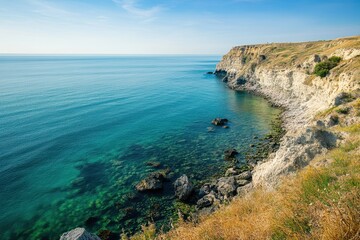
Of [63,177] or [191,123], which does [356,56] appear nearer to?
[191,123]

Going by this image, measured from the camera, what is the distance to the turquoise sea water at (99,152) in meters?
20.1

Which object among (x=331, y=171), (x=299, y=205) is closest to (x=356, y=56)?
(x=331, y=171)

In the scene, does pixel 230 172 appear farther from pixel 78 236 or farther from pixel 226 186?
pixel 78 236

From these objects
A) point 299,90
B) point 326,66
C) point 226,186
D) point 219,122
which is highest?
point 326,66

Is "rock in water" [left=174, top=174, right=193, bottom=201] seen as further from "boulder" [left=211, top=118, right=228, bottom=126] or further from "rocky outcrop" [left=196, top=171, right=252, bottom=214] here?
"boulder" [left=211, top=118, right=228, bottom=126]

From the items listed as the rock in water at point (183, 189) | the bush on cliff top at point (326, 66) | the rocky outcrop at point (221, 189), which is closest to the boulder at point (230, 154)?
the rocky outcrop at point (221, 189)

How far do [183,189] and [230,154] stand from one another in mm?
10535

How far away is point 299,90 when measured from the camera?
186ft

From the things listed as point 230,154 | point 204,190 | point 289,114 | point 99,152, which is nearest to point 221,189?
point 204,190

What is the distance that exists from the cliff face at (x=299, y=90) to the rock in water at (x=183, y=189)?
6.52 m

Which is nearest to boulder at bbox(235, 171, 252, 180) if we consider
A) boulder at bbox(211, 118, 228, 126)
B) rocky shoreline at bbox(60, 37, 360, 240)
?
rocky shoreline at bbox(60, 37, 360, 240)

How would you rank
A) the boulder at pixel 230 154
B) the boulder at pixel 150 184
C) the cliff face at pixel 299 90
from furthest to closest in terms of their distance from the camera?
the boulder at pixel 230 154 → the boulder at pixel 150 184 → the cliff face at pixel 299 90

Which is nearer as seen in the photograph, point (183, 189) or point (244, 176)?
point (183, 189)

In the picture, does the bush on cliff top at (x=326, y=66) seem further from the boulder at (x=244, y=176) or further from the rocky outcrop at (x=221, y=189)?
the rocky outcrop at (x=221, y=189)
